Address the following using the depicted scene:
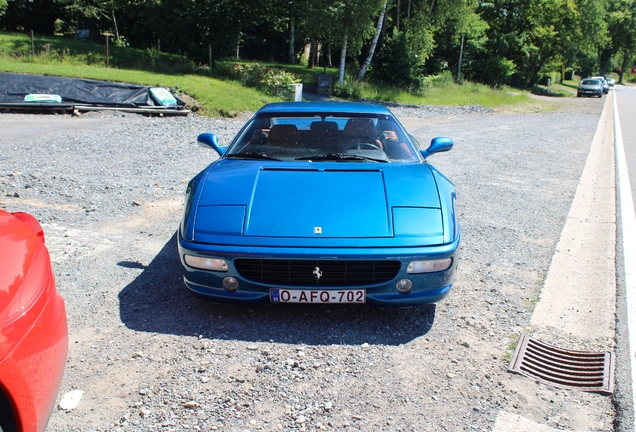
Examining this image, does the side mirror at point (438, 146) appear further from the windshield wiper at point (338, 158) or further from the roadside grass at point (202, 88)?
the roadside grass at point (202, 88)

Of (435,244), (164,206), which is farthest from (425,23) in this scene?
(435,244)

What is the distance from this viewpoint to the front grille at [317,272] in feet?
11.6

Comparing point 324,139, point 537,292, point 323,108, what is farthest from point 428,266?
point 323,108

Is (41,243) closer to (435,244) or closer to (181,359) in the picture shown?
(181,359)

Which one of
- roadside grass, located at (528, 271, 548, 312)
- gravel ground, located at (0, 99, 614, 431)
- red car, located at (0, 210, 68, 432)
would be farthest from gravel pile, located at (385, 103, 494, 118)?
red car, located at (0, 210, 68, 432)

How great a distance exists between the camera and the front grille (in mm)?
3539

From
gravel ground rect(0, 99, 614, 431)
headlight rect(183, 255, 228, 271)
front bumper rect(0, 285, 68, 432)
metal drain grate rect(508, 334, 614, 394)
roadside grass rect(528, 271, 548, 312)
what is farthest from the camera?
roadside grass rect(528, 271, 548, 312)

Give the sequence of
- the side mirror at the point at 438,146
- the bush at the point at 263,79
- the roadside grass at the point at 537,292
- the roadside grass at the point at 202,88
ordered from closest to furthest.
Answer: the roadside grass at the point at 537,292
the side mirror at the point at 438,146
the roadside grass at the point at 202,88
the bush at the point at 263,79

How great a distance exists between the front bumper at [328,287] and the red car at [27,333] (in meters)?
1.21

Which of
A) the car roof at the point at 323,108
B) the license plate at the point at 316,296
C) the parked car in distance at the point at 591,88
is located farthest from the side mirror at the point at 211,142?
the parked car in distance at the point at 591,88

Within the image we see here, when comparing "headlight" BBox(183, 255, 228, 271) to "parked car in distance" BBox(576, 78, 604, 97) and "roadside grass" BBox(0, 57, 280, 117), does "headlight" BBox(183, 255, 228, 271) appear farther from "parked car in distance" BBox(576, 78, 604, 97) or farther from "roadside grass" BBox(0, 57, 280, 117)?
"parked car in distance" BBox(576, 78, 604, 97)

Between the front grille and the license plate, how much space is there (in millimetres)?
51

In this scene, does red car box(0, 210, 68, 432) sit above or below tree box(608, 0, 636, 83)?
below

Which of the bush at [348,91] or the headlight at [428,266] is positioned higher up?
the bush at [348,91]
